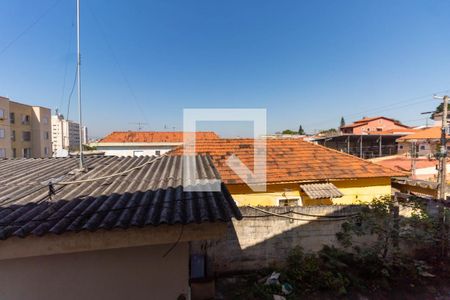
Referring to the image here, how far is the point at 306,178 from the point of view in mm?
9125

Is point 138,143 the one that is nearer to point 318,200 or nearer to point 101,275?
point 318,200

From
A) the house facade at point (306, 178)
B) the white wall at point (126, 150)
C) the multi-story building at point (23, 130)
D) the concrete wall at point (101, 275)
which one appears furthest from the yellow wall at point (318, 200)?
the multi-story building at point (23, 130)

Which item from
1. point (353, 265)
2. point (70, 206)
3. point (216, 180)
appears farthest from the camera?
point (353, 265)

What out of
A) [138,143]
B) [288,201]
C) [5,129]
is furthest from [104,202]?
[5,129]

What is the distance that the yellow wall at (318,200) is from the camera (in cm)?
876

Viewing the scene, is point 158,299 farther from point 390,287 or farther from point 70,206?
point 390,287

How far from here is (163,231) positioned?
293cm

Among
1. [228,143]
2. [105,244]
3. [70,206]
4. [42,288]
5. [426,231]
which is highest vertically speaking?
[228,143]

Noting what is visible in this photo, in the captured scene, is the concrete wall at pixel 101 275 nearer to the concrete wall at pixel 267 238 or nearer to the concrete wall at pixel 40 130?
the concrete wall at pixel 267 238

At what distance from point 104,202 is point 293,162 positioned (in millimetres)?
8351

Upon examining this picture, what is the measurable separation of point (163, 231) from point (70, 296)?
1.74 m

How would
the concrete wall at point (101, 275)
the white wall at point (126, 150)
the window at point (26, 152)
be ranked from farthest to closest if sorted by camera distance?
the window at point (26, 152), the white wall at point (126, 150), the concrete wall at point (101, 275)

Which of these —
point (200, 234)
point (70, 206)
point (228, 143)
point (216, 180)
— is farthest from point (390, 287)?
point (228, 143)

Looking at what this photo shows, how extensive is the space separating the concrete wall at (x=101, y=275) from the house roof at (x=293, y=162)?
201 inches
